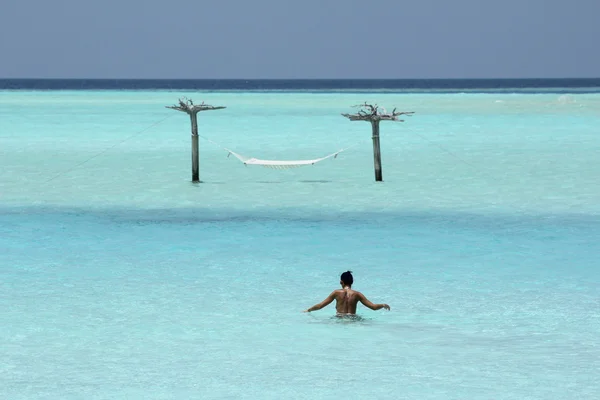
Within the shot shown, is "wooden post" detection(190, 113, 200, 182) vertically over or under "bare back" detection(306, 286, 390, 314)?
over

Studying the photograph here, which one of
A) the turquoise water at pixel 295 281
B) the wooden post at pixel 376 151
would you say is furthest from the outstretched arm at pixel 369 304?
the wooden post at pixel 376 151

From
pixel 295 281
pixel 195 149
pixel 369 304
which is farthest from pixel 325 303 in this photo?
pixel 195 149

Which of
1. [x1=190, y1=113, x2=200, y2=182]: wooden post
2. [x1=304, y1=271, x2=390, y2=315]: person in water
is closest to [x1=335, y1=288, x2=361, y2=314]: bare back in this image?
[x1=304, y1=271, x2=390, y2=315]: person in water

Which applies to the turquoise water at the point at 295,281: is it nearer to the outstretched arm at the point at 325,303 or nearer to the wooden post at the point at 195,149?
the outstretched arm at the point at 325,303

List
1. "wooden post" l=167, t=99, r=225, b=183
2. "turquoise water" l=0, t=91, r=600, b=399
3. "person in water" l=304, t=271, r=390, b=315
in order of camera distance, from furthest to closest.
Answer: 1. "wooden post" l=167, t=99, r=225, b=183
2. "person in water" l=304, t=271, r=390, b=315
3. "turquoise water" l=0, t=91, r=600, b=399

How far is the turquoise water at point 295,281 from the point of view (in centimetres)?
905

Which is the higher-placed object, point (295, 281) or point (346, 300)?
point (346, 300)

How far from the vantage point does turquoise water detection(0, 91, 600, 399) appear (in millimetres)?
9047

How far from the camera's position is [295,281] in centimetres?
1307

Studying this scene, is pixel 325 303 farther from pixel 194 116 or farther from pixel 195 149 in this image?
pixel 195 149

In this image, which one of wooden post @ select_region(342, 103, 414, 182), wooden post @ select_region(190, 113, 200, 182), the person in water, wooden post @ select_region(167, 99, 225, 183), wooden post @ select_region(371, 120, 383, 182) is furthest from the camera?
wooden post @ select_region(190, 113, 200, 182)

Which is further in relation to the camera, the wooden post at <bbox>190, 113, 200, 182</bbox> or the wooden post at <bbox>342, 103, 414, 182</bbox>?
the wooden post at <bbox>190, 113, 200, 182</bbox>

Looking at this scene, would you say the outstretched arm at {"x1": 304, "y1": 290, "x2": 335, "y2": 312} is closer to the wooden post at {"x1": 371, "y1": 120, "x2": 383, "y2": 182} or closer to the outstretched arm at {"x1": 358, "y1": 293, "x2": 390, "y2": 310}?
the outstretched arm at {"x1": 358, "y1": 293, "x2": 390, "y2": 310}

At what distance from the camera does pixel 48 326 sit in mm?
10719
